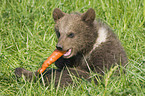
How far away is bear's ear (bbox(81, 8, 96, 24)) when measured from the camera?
16.1ft

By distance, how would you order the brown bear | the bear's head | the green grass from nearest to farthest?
the brown bear → the bear's head → the green grass

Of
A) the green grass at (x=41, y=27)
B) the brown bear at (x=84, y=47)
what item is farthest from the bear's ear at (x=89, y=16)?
the green grass at (x=41, y=27)

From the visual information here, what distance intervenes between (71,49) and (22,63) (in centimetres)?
146

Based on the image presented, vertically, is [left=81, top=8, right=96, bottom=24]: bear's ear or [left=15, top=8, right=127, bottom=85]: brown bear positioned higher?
[left=81, top=8, right=96, bottom=24]: bear's ear

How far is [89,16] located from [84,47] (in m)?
0.59

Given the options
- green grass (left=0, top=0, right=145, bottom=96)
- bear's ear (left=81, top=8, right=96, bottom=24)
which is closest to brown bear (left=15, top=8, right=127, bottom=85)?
bear's ear (left=81, top=8, right=96, bottom=24)

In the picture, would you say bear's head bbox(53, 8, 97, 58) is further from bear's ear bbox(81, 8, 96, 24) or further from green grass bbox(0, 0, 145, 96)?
green grass bbox(0, 0, 145, 96)

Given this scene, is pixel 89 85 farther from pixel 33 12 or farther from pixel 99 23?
pixel 33 12

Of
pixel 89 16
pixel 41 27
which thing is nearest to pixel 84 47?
pixel 89 16

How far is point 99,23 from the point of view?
5.22m

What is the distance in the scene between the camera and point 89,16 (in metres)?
4.93

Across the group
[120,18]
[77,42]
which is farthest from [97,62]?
[120,18]

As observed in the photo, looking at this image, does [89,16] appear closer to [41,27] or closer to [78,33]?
[78,33]

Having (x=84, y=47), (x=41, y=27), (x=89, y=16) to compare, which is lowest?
(x=84, y=47)
